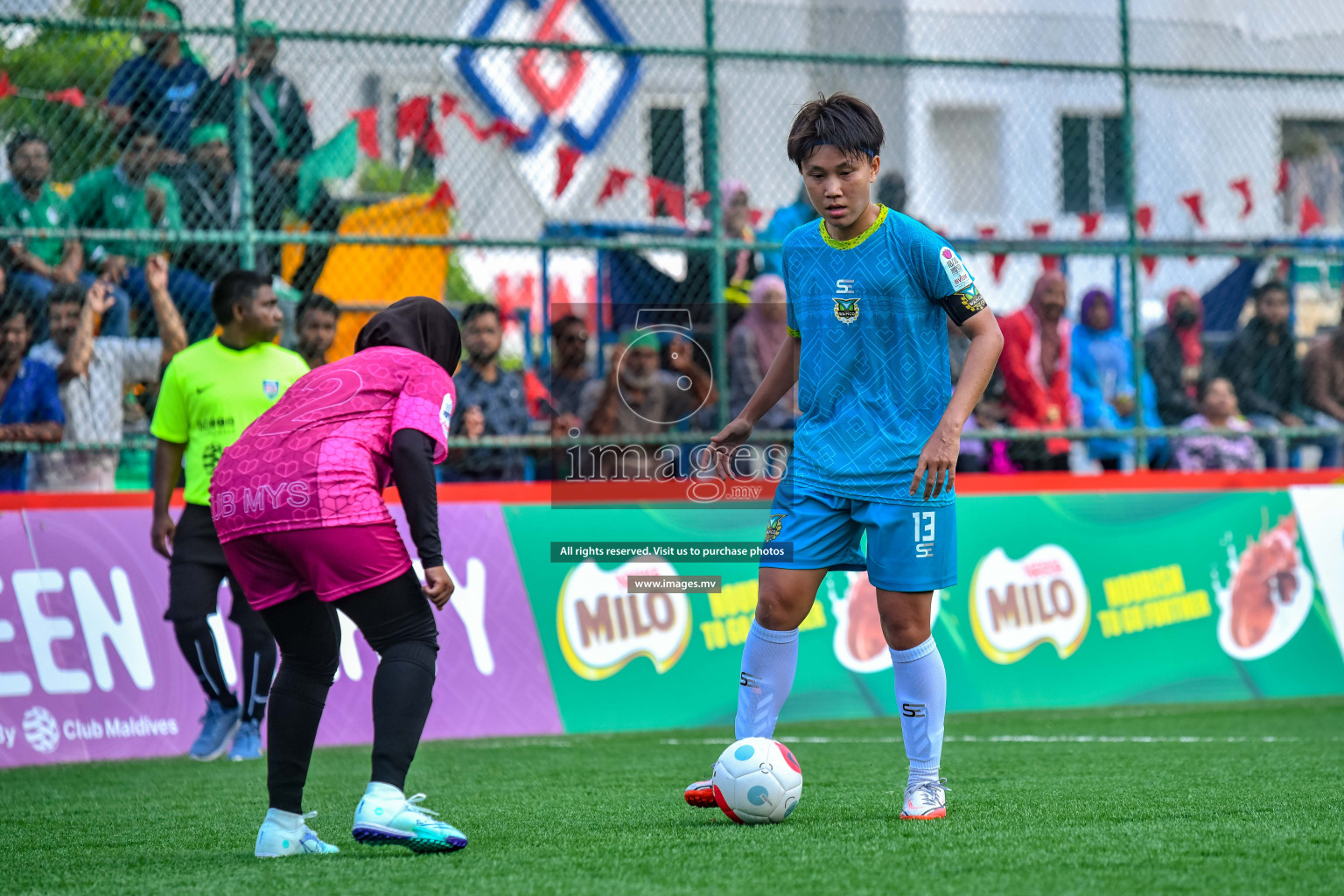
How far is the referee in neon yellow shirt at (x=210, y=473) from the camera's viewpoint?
302 inches

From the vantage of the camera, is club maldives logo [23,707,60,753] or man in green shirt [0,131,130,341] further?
man in green shirt [0,131,130,341]

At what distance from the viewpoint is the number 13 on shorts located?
16.4 feet

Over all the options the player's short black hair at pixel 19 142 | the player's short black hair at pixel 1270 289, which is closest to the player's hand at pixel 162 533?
the player's short black hair at pixel 19 142

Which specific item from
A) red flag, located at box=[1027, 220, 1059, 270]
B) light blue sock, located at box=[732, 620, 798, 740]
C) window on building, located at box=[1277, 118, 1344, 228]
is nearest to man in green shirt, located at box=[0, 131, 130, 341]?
light blue sock, located at box=[732, 620, 798, 740]

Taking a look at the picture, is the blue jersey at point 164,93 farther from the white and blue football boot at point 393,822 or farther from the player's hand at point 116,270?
the white and blue football boot at point 393,822

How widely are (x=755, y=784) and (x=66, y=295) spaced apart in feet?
18.1

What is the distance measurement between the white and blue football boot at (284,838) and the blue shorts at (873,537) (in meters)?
1.59

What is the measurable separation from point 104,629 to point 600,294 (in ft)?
13.4

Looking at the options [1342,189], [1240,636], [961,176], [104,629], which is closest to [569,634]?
[104,629]

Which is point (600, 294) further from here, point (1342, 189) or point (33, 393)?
point (1342, 189)

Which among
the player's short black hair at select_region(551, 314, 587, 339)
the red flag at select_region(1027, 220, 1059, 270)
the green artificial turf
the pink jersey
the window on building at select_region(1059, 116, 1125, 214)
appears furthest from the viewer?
the window on building at select_region(1059, 116, 1125, 214)

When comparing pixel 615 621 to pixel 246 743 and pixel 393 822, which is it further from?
pixel 393 822

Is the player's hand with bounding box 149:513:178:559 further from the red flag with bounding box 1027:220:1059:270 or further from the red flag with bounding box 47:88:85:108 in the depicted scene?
the red flag with bounding box 1027:220:1059:270

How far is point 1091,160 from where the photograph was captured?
11.9 metres
